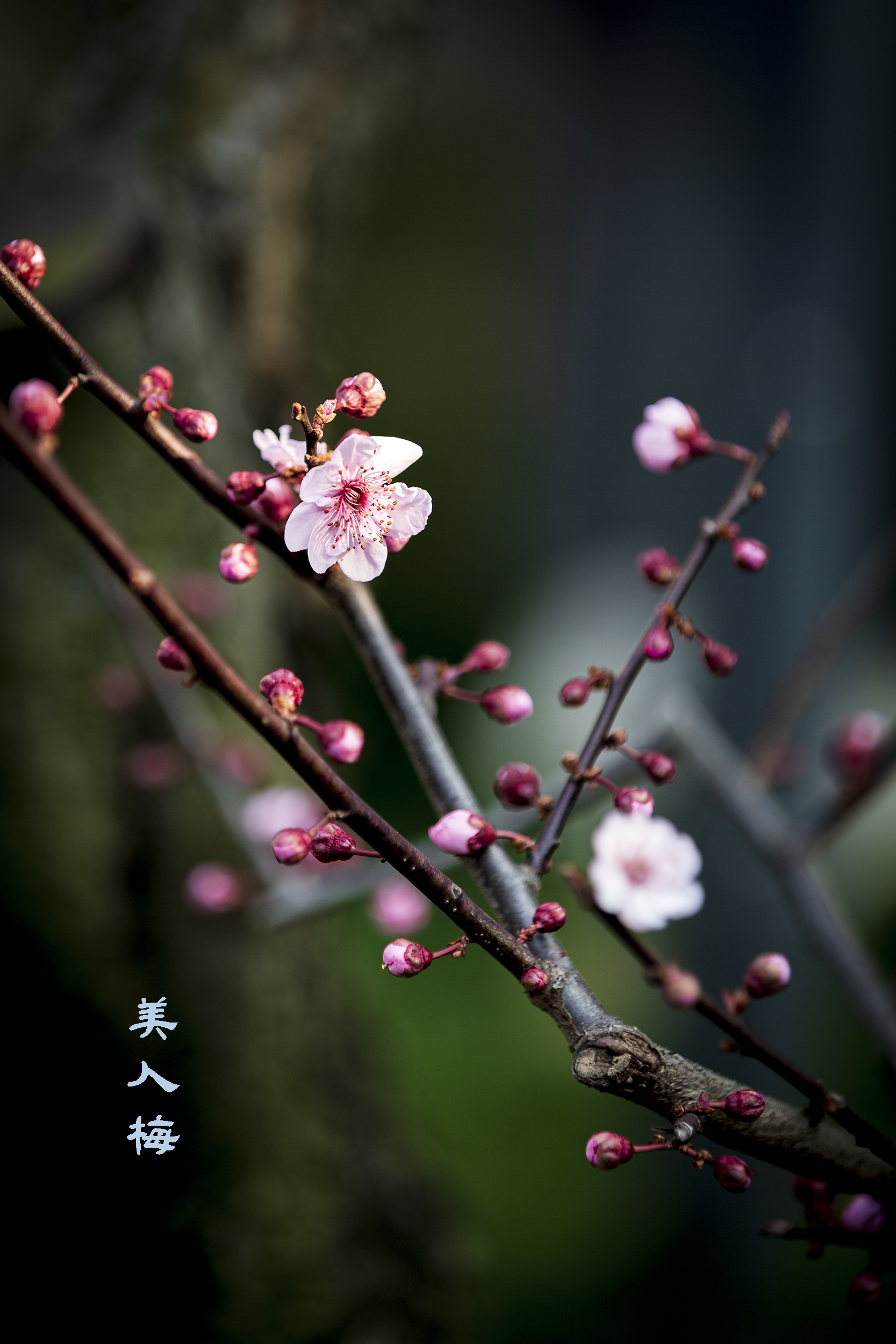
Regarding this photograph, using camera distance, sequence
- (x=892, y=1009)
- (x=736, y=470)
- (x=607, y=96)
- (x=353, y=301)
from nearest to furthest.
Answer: (x=892, y=1009) → (x=736, y=470) → (x=607, y=96) → (x=353, y=301)

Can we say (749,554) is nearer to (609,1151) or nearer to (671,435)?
(671,435)

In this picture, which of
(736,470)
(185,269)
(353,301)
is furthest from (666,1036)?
(353,301)

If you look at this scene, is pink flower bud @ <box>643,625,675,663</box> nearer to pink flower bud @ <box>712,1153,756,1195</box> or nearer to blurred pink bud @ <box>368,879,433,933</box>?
pink flower bud @ <box>712,1153,756,1195</box>

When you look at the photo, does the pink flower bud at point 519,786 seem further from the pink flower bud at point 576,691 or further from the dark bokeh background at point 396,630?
the dark bokeh background at point 396,630

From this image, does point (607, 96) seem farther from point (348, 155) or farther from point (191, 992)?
point (191, 992)

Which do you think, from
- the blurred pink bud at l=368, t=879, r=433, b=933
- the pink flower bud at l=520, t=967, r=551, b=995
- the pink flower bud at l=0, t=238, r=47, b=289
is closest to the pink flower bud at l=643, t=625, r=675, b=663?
the pink flower bud at l=520, t=967, r=551, b=995
